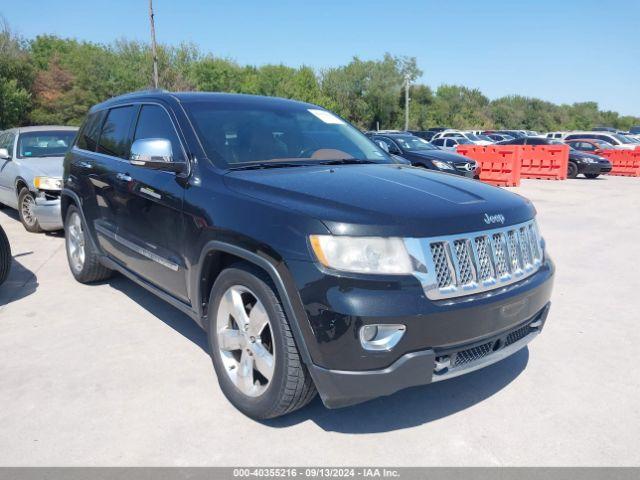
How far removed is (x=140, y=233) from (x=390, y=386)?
2.24 metres

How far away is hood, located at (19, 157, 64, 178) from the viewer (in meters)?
7.50

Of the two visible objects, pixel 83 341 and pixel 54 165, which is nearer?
pixel 83 341

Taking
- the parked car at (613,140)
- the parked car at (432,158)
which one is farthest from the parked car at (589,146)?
the parked car at (432,158)

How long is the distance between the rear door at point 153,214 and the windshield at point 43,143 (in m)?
5.12

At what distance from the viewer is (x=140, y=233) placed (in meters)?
3.76

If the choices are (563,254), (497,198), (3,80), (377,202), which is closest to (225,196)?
(377,202)

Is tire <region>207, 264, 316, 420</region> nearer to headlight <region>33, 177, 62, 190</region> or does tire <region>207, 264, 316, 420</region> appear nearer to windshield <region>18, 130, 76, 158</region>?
headlight <region>33, 177, 62, 190</region>

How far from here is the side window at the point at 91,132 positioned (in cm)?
489

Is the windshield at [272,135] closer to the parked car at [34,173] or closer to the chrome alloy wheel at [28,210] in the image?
the parked car at [34,173]

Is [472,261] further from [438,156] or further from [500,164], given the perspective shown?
[500,164]

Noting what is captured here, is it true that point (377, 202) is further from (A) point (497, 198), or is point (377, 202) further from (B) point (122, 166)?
(B) point (122, 166)

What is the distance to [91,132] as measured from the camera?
505 cm

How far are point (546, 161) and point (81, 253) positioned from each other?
1755 cm

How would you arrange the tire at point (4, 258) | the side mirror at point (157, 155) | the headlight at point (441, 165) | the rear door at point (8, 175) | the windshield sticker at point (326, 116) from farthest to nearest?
the headlight at point (441, 165) < the rear door at point (8, 175) < the tire at point (4, 258) < the windshield sticker at point (326, 116) < the side mirror at point (157, 155)
